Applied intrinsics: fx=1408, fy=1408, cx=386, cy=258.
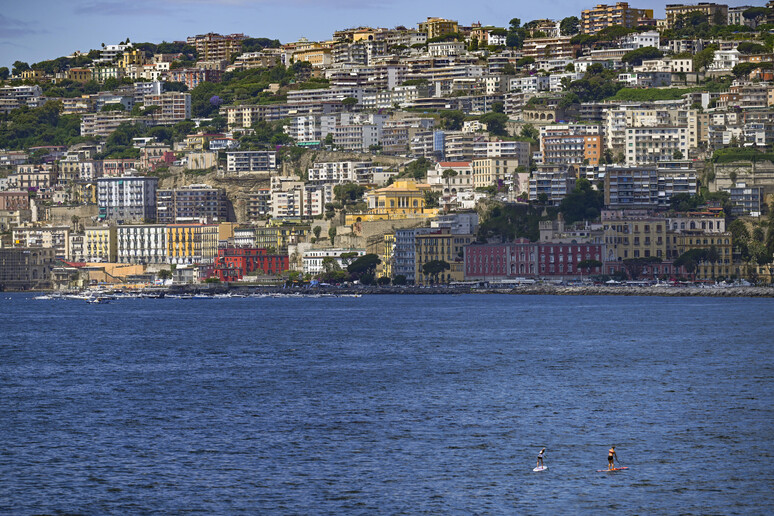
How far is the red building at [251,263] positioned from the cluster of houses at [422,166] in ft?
0.55

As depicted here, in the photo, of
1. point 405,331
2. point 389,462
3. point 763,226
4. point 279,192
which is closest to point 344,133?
point 279,192

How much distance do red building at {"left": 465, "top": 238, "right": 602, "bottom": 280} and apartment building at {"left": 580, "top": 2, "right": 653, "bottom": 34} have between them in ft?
179

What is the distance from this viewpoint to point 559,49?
14762 centimetres

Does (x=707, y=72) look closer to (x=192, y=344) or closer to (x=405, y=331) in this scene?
(x=405, y=331)

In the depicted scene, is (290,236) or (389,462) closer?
(389,462)

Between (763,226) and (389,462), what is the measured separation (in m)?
78.9

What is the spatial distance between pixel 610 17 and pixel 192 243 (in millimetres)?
56993

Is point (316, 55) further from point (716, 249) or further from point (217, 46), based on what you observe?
point (716, 249)

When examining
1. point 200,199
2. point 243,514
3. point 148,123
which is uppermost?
point 148,123

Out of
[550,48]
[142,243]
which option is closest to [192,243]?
[142,243]

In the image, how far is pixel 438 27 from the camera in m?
163

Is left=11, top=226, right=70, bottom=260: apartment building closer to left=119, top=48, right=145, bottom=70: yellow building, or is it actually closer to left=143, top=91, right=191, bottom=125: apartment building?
left=143, top=91, right=191, bottom=125: apartment building

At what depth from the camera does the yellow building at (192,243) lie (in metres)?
125

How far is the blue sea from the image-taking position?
82.5 ft
